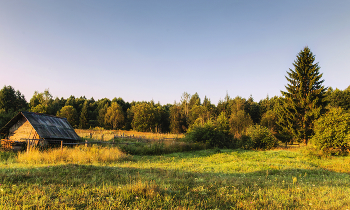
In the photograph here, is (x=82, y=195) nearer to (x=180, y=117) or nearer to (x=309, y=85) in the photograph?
(x=309, y=85)

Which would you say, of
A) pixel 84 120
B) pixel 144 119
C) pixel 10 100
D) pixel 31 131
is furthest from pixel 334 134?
pixel 10 100

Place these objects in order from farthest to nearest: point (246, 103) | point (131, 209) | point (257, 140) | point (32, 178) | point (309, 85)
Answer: point (246, 103)
point (309, 85)
point (257, 140)
point (32, 178)
point (131, 209)

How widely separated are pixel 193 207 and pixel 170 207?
0.52m

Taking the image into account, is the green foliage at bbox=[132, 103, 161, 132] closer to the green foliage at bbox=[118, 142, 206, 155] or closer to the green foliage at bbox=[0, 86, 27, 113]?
the green foliage at bbox=[0, 86, 27, 113]

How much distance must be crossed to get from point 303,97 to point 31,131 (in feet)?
126

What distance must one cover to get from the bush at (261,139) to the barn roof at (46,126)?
74.9 feet

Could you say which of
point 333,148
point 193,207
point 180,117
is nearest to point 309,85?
point 333,148

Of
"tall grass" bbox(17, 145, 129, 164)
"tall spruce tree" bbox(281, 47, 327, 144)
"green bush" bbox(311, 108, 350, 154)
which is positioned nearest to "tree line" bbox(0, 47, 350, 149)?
"tall spruce tree" bbox(281, 47, 327, 144)

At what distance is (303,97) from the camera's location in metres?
32.5

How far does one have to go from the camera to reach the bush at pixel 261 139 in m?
26.4

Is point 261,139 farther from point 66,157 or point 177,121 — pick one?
point 177,121

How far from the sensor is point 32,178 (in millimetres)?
6543

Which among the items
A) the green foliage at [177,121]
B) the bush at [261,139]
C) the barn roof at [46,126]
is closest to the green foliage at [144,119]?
the green foliage at [177,121]

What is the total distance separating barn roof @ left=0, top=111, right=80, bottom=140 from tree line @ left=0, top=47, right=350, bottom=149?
11.8 meters
